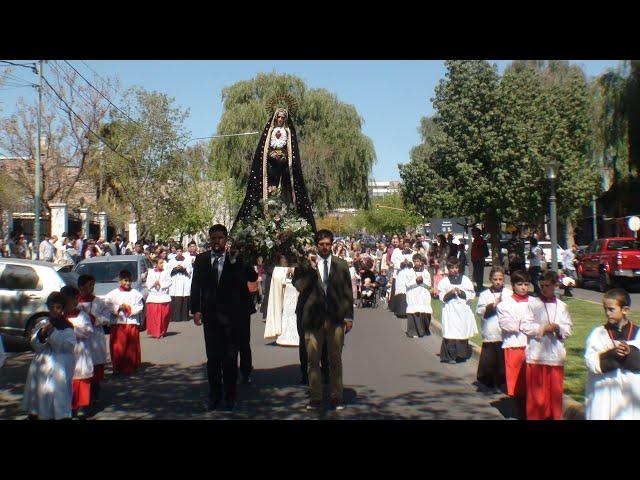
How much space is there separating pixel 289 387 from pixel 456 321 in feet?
10.6

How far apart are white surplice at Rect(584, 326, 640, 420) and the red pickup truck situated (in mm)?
19600

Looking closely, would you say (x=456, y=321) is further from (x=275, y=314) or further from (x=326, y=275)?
(x=326, y=275)

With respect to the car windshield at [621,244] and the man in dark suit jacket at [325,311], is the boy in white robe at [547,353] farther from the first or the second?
the car windshield at [621,244]

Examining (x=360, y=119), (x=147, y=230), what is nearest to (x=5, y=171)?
(x=147, y=230)

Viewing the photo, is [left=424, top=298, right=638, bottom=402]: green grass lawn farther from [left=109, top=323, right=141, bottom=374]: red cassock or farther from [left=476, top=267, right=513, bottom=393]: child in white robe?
[left=109, top=323, right=141, bottom=374]: red cassock

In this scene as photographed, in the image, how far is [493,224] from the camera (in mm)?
24469

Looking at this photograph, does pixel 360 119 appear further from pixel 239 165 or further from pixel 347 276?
pixel 347 276

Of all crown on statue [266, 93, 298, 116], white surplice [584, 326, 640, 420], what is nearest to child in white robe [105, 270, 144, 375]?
crown on statue [266, 93, 298, 116]

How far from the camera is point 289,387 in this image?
31.6ft

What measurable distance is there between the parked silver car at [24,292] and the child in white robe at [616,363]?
31.9 ft

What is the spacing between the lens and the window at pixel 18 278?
1330cm

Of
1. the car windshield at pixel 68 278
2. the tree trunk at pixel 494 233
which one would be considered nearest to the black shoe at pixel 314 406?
the car windshield at pixel 68 278

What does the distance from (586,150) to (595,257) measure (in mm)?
12608

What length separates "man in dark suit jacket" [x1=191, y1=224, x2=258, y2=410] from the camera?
8352 millimetres
